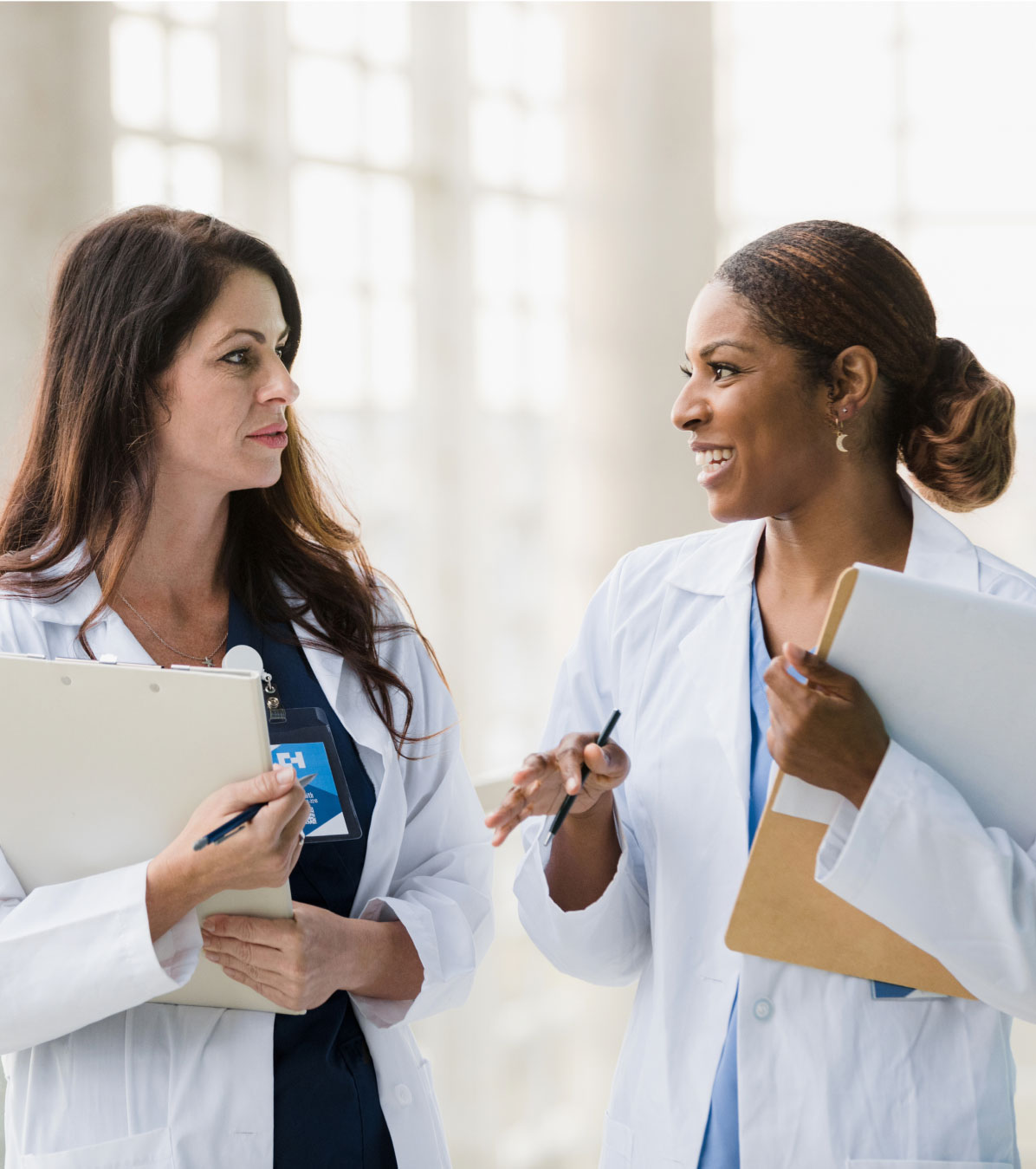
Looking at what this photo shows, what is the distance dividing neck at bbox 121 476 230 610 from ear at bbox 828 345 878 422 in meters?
0.80

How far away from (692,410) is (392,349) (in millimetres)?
2001

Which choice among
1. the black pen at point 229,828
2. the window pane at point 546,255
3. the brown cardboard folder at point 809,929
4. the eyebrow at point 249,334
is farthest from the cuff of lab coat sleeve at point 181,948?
the window pane at point 546,255

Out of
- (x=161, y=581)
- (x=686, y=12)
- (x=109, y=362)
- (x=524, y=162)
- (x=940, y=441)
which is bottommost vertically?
(x=161, y=581)

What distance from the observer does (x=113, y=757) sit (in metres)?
1.18

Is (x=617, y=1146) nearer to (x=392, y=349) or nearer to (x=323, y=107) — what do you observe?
(x=392, y=349)

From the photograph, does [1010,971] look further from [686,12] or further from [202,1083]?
[686,12]

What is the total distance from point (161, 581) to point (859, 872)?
0.93 meters

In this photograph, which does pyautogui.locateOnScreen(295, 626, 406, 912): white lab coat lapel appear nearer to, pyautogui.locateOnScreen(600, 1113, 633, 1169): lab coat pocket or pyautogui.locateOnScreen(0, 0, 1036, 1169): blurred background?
pyautogui.locateOnScreen(600, 1113, 633, 1169): lab coat pocket

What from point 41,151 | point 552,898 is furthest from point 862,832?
point 41,151

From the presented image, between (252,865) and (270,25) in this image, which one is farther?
(270,25)

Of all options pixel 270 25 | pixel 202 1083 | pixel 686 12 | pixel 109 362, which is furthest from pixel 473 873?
pixel 686 12

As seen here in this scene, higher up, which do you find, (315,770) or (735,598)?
(735,598)

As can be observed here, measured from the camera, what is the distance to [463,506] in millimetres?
3430

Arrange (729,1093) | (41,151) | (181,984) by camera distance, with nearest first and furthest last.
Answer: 1. (181,984)
2. (729,1093)
3. (41,151)
